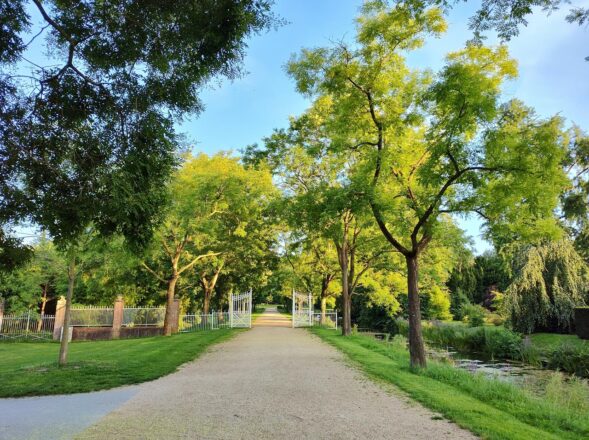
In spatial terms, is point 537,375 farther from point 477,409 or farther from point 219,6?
point 219,6

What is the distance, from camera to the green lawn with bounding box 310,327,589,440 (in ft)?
19.8

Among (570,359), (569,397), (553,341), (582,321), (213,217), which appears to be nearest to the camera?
(569,397)

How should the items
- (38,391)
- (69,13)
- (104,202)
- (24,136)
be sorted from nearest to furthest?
(104,202) < (24,136) < (69,13) < (38,391)

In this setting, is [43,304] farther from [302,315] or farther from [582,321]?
[582,321]

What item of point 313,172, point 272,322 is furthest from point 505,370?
point 272,322

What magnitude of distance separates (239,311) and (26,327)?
12.5 metres

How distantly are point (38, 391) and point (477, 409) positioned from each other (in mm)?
7901

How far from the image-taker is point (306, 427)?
19.5ft

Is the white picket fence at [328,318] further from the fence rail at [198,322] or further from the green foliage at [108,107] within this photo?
the green foliage at [108,107]

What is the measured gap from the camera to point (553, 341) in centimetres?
2086

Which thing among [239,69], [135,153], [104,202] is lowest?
[104,202]

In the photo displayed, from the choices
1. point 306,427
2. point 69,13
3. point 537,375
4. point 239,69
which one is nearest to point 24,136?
point 69,13

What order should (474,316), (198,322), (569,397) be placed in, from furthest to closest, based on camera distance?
(474,316), (198,322), (569,397)

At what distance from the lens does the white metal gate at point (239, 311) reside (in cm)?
2883
